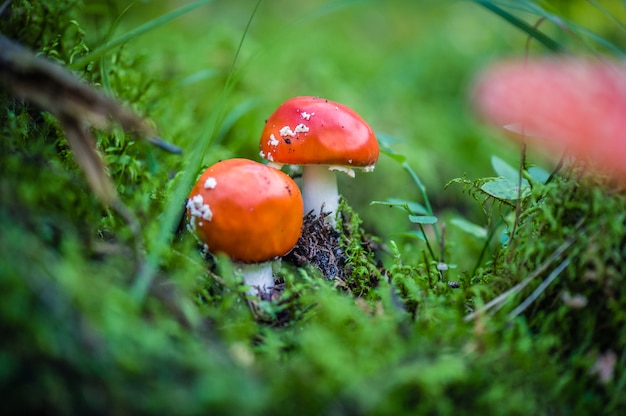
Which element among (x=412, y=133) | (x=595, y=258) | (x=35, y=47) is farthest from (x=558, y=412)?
(x=412, y=133)

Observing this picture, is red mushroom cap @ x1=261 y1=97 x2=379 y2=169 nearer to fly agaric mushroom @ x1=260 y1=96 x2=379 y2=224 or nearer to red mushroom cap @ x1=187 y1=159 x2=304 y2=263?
fly agaric mushroom @ x1=260 y1=96 x2=379 y2=224

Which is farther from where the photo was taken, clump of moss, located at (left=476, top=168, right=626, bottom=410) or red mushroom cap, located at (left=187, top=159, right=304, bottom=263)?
red mushroom cap, located at (left=187, top=159, right=304, bottom=263)

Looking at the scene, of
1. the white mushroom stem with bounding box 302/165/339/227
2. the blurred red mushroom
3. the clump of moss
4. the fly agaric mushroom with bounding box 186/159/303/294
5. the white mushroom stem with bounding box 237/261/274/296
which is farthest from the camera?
the white mushroom stem with bounding box 302/165/339/227

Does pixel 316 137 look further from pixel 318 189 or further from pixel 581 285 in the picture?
pixel 581 285

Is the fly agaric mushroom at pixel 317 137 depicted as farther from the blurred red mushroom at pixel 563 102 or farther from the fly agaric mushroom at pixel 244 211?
the blurred red mushroom at pixel 563 102

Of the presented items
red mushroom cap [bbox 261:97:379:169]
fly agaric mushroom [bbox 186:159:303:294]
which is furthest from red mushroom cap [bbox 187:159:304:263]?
red mushroom cap [bbox 261:97:379:169]

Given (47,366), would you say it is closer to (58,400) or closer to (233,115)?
(58,400)
